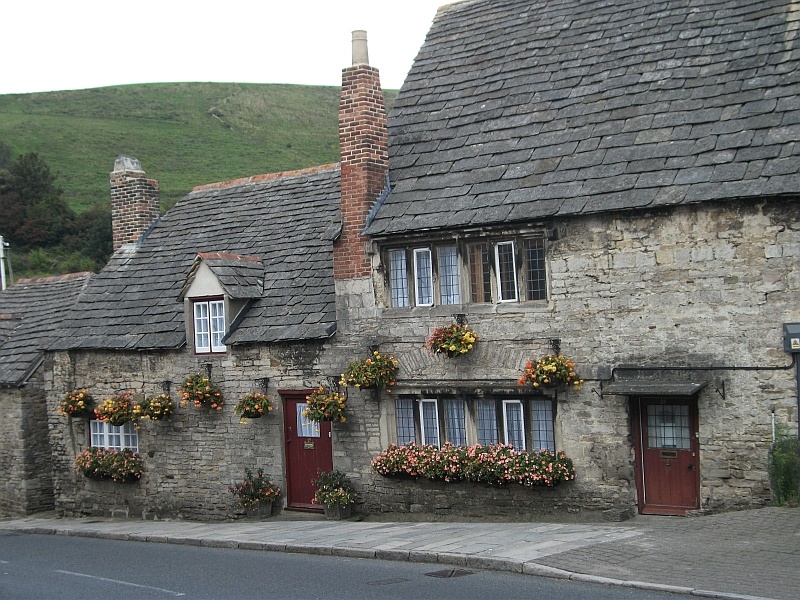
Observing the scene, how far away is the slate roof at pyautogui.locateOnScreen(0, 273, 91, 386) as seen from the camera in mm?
23922

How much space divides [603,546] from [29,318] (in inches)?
754

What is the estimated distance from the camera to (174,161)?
8569 cm

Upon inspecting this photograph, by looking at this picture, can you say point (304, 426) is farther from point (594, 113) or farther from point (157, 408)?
point (594, 113)

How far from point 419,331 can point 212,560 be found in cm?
529

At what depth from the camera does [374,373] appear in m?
17.2

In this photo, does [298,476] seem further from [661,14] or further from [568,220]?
[661,14]

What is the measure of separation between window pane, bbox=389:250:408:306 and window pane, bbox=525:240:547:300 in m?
2.42

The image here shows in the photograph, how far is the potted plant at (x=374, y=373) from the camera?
1714 centimetres

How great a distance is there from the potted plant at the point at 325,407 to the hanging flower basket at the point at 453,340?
7.37 ft

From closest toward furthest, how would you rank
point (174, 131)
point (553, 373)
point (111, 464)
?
1. point (553, 373)
2. point (111, 464)
3. point (174, 131)

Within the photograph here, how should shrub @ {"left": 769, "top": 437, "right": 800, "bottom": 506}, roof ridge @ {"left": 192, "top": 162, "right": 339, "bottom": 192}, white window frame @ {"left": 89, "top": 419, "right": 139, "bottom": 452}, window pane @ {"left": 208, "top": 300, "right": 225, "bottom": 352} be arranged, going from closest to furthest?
shrub @ {"left": 769, "top": 437, "right": 800, "bottom": 506} < window pane @ {"left": 208, "top": 300, "right": 225, "bottom": 352} < white window frame @ {"left": 89, "top": 419, "right": 139, "bottom": 452} < roof ridge @ {"left": 192, "top": 162, "right": 339, "bottom": 192}

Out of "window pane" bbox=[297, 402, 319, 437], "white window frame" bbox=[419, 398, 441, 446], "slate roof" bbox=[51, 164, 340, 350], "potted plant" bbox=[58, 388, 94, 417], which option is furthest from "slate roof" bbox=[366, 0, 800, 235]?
"potted plant" bbox=[58, 388, 94, 417]

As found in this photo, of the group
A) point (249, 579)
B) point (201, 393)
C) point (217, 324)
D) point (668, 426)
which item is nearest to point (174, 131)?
point (217, 324)

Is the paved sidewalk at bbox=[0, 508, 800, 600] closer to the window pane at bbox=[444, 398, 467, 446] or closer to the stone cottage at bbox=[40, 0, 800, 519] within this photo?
the stone cottage at bbox=[40, 0, 800, 519]
